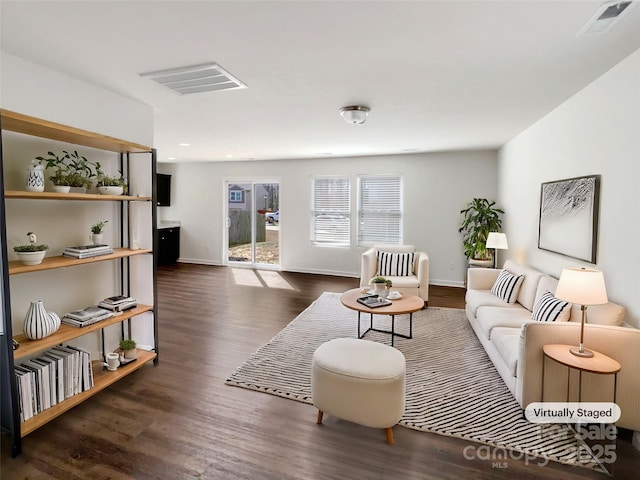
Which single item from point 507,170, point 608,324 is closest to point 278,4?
point 608,324

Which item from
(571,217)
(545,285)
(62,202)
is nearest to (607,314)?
(545,285)

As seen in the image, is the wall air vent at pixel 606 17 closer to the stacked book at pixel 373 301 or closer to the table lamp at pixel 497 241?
the stacked book at pixel 373 301

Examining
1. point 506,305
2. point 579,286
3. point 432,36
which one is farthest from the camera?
point 506,305

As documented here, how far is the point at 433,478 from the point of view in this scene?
1.90 metres

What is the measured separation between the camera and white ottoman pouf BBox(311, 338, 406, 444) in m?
2.15

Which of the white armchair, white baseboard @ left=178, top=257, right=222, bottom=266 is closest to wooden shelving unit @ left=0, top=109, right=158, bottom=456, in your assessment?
the white armchair

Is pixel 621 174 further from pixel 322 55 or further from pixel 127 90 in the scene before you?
pixel 127 90

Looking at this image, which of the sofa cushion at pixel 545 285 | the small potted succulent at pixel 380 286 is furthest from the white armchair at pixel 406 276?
the sofa cushion at pixel 545 285

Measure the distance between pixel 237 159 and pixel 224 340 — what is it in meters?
4.79

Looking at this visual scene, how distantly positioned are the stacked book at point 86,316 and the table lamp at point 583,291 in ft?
10.9

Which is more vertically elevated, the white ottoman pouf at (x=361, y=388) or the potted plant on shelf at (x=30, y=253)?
the potted plant on shelf at (x=30, y=253)

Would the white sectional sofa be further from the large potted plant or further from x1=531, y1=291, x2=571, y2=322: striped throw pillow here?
the large potted plant

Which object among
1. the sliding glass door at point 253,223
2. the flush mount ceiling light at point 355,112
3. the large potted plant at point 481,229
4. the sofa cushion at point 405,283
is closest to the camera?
the flush mount ceiling light at point 355,112

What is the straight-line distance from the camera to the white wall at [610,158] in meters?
2.27
